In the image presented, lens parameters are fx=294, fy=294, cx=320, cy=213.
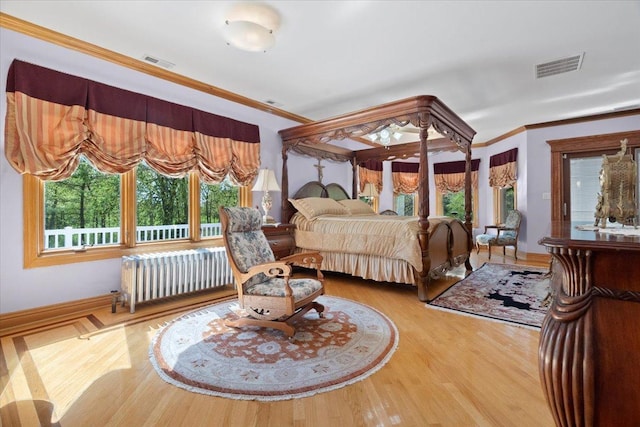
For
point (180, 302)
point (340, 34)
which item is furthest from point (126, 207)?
→ point (340, 34)

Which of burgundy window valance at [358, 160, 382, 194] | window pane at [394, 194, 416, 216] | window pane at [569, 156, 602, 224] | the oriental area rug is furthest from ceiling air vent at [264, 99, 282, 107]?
window pane at [569, 156, 602, 224]

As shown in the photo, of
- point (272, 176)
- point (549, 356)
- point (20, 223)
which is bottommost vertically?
point (549, 356)

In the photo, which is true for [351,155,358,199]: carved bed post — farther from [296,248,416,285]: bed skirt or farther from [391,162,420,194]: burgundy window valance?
[296,248,416,285]: bed skirt

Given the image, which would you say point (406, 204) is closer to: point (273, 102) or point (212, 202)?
point (273, 102)

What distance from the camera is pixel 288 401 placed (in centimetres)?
156

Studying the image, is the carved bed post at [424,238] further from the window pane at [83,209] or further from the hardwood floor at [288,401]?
the window pane at [83,209]

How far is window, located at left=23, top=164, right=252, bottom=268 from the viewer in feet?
8.72

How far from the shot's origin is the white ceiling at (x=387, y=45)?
232cm

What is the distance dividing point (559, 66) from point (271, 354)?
416 centimetres

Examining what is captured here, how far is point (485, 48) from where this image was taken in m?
2.88

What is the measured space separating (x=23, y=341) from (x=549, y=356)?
10.8 feet

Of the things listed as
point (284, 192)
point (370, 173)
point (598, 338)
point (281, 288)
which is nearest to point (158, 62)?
point (284, 192)

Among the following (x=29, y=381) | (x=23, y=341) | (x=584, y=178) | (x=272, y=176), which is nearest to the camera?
(x=29, y=381)

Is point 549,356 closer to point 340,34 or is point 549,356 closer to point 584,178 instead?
point 340,34
